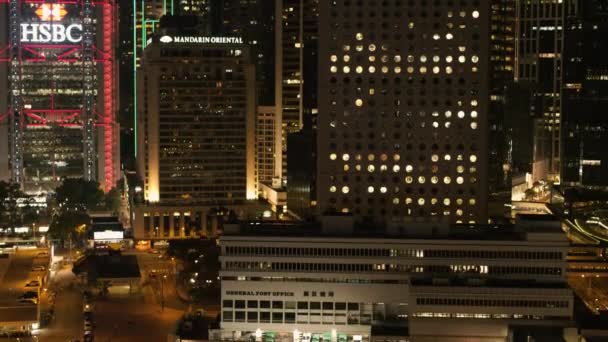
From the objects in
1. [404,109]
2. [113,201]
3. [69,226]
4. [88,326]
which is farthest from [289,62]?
[88,326]

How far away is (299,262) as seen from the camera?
3425 inches

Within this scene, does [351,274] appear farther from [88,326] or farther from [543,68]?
[543,68]

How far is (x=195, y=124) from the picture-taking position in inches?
5354

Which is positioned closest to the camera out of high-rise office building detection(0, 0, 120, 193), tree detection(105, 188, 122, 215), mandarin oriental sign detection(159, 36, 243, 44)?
mandarin oriental sign detection(159, 36, 243, 44)

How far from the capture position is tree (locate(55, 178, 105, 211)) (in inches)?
5768

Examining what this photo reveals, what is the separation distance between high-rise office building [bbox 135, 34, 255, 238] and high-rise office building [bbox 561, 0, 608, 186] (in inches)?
1251

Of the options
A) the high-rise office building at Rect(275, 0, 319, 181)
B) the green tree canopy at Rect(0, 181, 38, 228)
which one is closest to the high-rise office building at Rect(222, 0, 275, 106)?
the high-rise office building at Rect(275, 0, 319, 181)

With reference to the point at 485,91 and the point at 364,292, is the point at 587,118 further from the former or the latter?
the point at 364,292

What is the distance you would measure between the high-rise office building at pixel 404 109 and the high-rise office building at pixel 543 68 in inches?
2575

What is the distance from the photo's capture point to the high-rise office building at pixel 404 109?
98.9m

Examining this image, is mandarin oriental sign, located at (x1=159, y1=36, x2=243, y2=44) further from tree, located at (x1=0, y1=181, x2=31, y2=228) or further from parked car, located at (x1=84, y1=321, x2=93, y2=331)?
parked car, located at (x1=84, y1=321, x2=93, y2=331)

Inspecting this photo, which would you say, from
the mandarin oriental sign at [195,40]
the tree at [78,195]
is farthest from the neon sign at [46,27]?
the mandarin oriental sign at [195,40]

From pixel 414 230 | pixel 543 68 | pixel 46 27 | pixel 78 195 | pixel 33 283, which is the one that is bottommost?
pixel 33 283

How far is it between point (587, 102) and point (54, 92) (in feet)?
218
